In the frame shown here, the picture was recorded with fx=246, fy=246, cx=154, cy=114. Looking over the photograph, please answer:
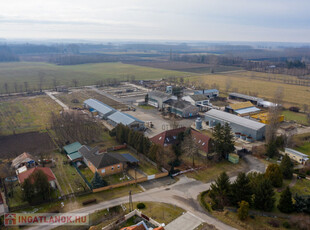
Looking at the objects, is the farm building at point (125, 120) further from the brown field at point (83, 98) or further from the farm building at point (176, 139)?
the brown field at point (83, 98)

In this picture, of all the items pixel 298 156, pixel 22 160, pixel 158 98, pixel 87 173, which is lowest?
pixel 87 173

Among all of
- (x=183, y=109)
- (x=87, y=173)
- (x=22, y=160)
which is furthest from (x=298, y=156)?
(x=22, y=160)

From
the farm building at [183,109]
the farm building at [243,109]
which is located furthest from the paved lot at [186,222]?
the farm building at [243,109]

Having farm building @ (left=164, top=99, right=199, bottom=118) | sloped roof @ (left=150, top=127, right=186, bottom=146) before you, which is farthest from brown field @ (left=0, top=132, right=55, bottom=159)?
farm building @ (left=164, top=99, right=199, bottom=118)

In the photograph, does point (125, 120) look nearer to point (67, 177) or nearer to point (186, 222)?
point (67, 177)

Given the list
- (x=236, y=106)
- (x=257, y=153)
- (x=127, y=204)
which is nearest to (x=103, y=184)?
(x=127, y=204)
